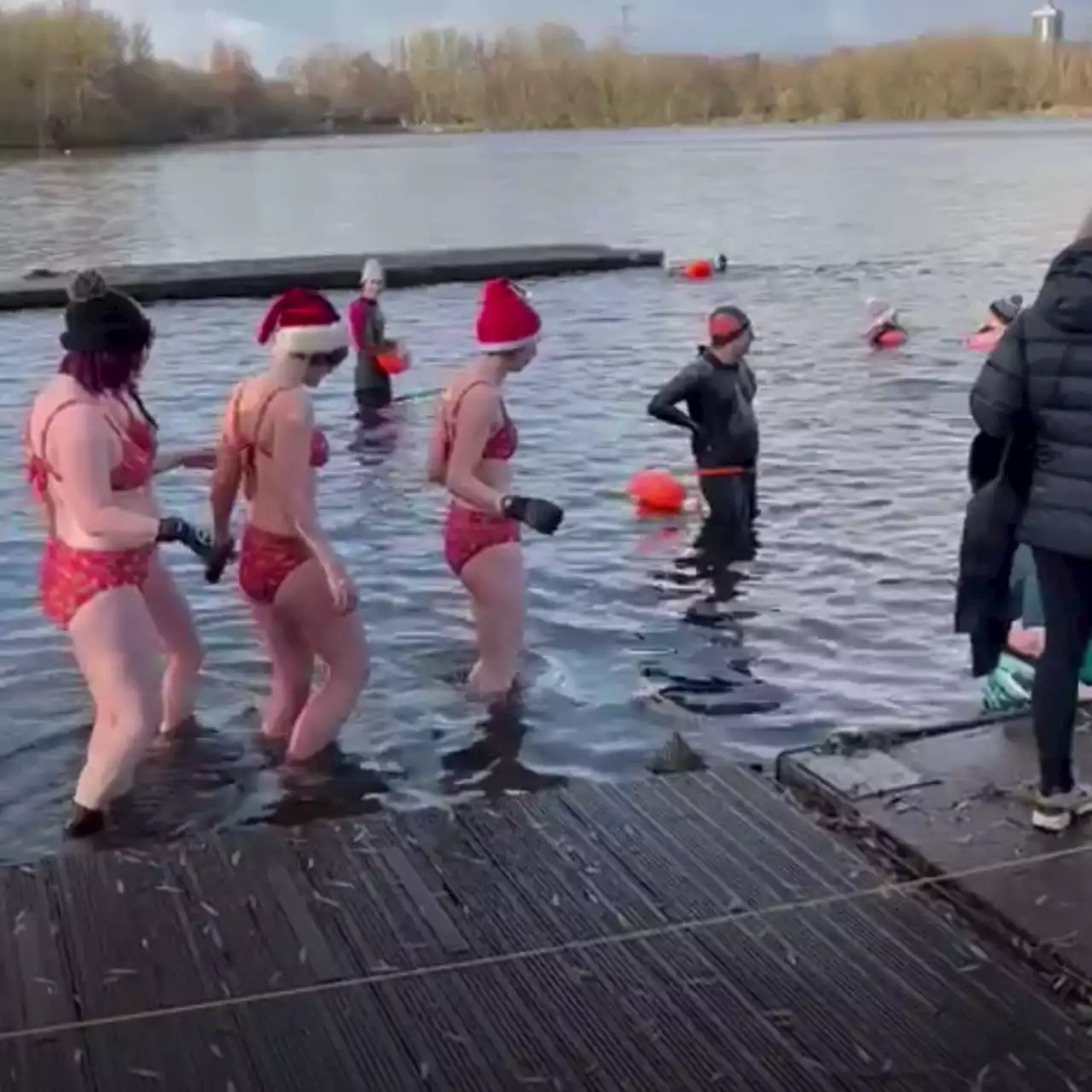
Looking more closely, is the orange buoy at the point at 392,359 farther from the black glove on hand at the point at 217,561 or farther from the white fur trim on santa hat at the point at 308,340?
the black glove on hand at the point at 217,561

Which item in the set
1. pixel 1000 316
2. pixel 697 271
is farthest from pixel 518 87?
pixel 1000 316

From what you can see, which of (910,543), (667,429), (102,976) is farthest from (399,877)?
(667,429)

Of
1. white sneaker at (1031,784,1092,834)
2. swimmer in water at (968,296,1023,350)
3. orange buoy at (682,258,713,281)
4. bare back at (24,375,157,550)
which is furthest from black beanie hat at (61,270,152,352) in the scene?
orange buoy at (682,258,713,281)

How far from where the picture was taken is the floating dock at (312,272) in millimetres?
27172

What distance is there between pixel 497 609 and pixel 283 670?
0.97m

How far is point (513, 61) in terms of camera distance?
15338 cm

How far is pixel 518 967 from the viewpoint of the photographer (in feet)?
15.0

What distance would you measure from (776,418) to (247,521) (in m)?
10.3

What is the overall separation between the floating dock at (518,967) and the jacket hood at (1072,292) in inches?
63.0

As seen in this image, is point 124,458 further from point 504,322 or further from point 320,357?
point 504,322

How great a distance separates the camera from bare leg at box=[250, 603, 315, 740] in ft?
21.3

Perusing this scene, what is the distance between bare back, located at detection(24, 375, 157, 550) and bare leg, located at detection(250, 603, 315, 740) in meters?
0.93

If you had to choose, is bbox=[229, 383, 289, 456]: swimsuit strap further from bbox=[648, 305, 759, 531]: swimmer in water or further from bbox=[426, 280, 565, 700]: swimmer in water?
bbox=[648, 305, 759, 531]: swimmer in water

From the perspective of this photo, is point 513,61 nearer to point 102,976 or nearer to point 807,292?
point 807,292
